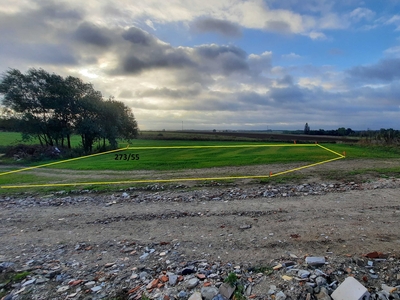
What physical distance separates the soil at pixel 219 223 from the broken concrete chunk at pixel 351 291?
87cm

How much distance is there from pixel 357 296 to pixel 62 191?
1006 cm

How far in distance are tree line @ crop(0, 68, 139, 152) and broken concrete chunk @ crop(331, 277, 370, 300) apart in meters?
24.1

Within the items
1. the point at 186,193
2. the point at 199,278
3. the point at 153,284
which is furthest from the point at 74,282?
the point at 186,193

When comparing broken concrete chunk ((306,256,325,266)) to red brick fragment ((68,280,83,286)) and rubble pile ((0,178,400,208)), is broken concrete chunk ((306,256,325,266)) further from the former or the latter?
red brick fragment ((68,280,83,286))

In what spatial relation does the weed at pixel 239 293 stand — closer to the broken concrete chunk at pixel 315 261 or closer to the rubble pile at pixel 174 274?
the rubble pile at pixel 174 274

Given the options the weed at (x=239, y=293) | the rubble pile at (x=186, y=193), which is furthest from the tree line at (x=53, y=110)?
the weed at (x=239, y=293)

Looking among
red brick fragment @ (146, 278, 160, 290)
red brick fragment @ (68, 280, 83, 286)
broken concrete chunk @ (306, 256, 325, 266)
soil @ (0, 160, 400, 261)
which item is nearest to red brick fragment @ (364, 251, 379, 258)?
soil @ (0, 160, 400, 261)

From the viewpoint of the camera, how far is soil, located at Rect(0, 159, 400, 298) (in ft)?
14.6

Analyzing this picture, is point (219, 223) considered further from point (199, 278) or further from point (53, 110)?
point (53, 110)

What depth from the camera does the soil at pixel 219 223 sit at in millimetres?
4457

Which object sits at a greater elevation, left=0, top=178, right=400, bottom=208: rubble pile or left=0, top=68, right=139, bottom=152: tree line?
left=0, top=68, right=139, bottom=152: tree line

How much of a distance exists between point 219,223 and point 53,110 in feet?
81.0

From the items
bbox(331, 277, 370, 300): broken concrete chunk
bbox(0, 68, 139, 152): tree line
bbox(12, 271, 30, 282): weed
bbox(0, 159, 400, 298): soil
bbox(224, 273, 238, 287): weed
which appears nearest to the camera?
bbox(331, 277, 370, 300): broken concrete chunk


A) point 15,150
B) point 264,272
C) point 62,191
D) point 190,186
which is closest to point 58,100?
point 15,150
